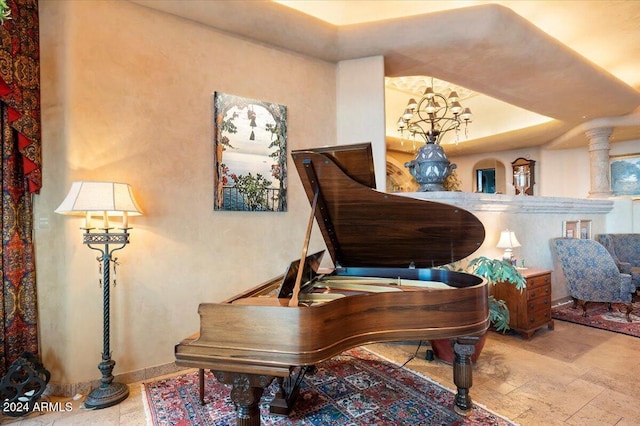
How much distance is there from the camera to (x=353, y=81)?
3387 millimetres

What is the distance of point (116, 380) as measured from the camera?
7.86 feet

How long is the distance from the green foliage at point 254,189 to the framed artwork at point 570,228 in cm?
443

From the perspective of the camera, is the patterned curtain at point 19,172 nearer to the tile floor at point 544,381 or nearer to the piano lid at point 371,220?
the tile floor at point 544,381

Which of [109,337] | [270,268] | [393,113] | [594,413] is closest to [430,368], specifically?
[594,413]

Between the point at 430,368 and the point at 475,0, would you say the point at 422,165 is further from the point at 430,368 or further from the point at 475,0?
the point at 430,368

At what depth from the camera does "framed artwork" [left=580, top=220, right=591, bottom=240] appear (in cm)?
500

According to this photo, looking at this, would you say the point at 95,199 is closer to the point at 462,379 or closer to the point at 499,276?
the point at 462,379

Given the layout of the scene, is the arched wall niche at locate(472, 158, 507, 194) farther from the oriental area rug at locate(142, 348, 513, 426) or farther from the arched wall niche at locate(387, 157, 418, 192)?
the oriental area rug at locate(142, 348, 513, 426)

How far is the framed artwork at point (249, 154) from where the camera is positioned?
111 inches

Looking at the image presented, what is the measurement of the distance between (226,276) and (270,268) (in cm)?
42

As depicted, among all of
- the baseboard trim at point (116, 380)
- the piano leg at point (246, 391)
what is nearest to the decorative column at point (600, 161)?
the piano leg at point (246, 391)

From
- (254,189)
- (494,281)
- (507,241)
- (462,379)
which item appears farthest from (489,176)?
(462,379)

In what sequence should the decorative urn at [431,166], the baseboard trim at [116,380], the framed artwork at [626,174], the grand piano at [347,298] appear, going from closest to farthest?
the grand piano at [347,298], the baseboard trim at [116,380], the decorative urn at [431,166], the framed artwork at [626,174]

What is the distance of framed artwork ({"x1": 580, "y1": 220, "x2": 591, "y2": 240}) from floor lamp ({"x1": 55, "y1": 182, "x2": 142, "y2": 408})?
6.10 metres
